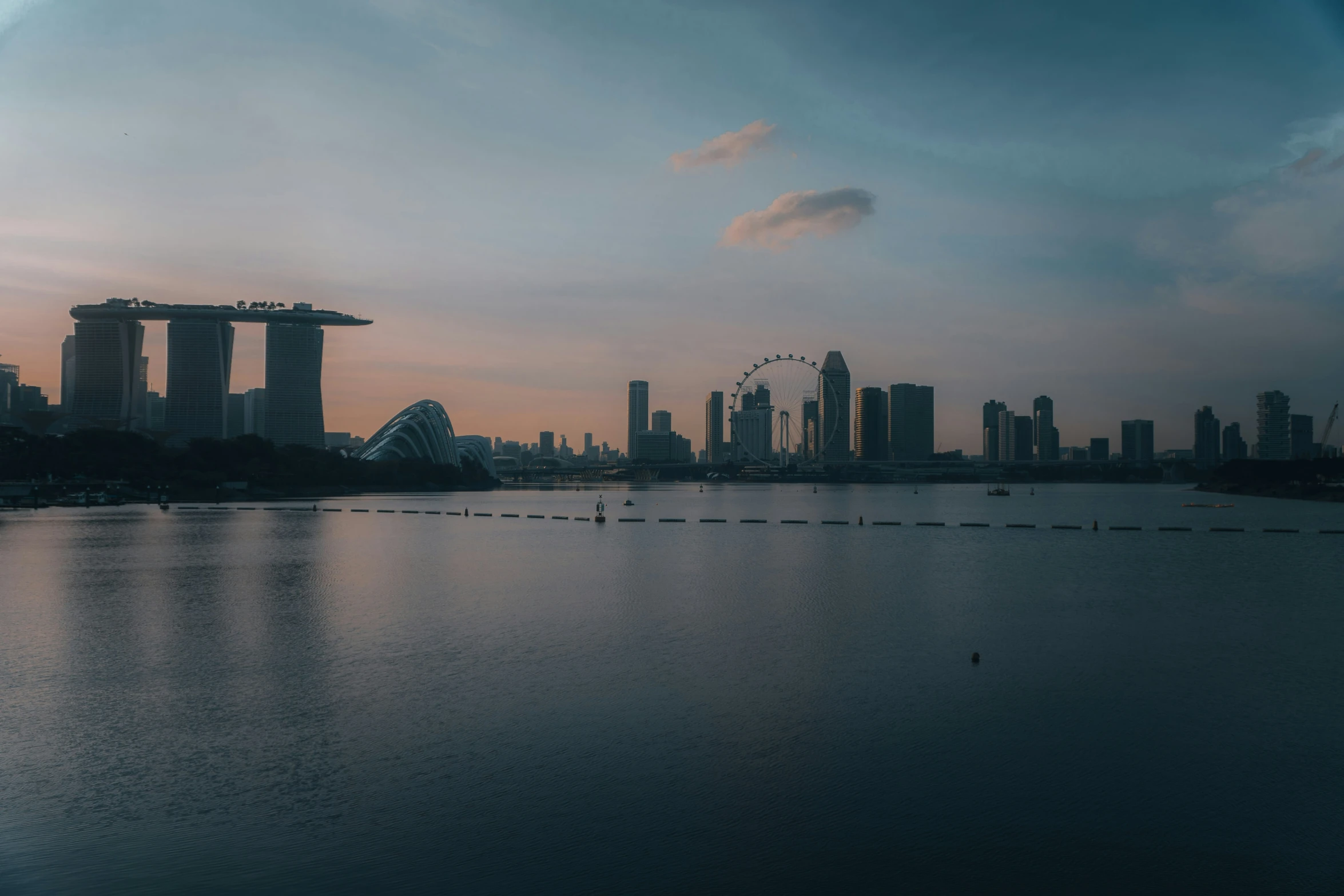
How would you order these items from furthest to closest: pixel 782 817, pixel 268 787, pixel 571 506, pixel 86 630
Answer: pixel 571 506, pixel 86 630, pixel 268 787, pixel 782 817

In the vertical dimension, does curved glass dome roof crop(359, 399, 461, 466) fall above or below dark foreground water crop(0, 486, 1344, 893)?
above

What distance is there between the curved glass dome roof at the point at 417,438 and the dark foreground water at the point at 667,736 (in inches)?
5456

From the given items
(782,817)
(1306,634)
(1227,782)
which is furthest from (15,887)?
(1306,634)

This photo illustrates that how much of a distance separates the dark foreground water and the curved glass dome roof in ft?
455

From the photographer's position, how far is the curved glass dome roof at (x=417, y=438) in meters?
172

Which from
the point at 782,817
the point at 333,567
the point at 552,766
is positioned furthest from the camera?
the point at 333,567

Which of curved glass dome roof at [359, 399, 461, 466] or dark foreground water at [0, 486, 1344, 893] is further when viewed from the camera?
curved glass dome roof at [359, 399, 461, 466]

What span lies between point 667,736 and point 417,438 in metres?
172

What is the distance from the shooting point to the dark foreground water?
34.4 feet

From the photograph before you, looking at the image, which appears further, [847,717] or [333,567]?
[333,567]

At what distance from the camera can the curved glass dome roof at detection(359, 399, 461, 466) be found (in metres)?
172

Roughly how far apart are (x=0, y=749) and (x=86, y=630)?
1171 cm

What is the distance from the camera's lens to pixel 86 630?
2452 cm

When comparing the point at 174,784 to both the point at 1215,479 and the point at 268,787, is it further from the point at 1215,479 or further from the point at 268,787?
the point at 1215,479
